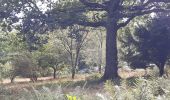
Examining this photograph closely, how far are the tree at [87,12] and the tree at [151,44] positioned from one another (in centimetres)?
128

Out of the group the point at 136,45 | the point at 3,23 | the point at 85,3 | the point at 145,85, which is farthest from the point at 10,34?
the point at 145,85

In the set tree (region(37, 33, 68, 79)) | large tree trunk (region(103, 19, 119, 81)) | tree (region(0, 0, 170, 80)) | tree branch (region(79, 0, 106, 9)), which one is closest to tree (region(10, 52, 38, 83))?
tree (region(37, 33, 68, 79))

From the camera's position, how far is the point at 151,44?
1116 inches

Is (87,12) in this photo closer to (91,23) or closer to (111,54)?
(91,23)

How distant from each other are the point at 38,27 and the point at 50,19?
810 millimetres

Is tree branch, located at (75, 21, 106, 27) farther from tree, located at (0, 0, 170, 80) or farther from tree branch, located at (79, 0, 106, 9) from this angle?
tree branch, located at (79, 0, 106, 9)

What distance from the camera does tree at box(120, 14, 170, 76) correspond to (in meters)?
27.6

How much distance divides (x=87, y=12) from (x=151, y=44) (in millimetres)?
5246

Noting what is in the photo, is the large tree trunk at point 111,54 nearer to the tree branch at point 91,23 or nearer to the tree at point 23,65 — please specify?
the tree branch at point 91,23

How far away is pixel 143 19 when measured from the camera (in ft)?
103

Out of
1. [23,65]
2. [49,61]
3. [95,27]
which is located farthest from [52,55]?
[95,27]

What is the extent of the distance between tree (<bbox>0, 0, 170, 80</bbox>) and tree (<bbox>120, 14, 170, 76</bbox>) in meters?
1.28

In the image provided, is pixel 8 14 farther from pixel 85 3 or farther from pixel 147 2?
pixel 147 2

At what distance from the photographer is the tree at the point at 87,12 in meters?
22.9
